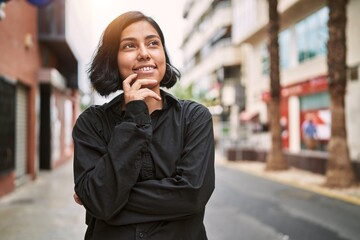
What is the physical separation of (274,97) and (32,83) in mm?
8284

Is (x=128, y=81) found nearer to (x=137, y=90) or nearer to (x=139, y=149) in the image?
(x=137, y=90)

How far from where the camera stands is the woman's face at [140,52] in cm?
179

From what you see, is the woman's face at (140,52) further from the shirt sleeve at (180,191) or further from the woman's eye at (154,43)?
the shirt sleeve at (180,191)

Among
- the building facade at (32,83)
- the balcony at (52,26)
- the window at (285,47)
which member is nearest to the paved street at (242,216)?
the building facade at (32,83)

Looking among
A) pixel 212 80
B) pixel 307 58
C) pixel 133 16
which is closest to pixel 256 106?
pixel 307 58

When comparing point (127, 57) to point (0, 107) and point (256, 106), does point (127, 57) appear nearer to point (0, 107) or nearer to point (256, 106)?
point (0, 107)

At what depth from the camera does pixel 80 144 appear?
5.82ft

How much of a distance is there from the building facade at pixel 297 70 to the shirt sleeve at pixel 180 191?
1351 centimetres

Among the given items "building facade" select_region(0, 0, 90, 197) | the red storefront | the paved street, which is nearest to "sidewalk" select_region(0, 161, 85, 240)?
the paved street

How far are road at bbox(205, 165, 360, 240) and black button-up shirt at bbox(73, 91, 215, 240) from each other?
448cm

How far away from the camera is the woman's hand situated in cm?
170

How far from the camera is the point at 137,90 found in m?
1.72

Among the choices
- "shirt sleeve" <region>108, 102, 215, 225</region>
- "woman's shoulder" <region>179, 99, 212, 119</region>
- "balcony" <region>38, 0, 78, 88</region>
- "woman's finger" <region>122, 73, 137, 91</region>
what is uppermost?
"balcony" <region>38, 0, 78, 88</region>

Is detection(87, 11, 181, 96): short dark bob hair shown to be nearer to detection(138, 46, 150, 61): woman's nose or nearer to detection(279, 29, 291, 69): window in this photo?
detection(138, 46, 150, 61): woman's nose
